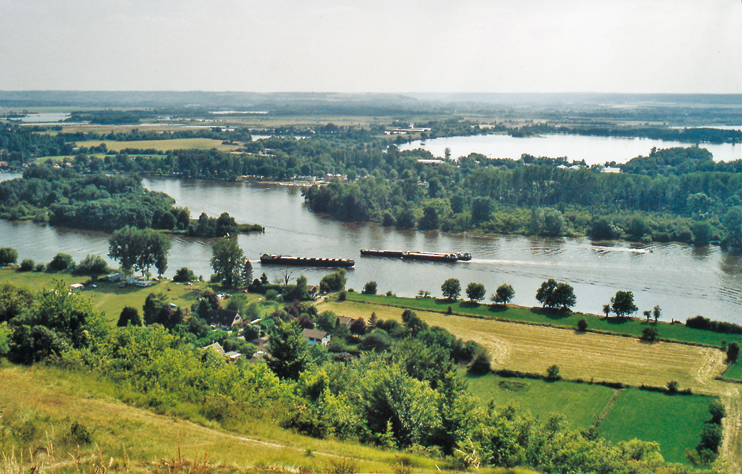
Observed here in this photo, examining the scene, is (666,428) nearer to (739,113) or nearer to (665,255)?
(665,255)

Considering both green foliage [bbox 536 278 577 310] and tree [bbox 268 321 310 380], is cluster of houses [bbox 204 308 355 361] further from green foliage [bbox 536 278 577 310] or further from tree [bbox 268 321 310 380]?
tree [bbox 268 321 310 380]

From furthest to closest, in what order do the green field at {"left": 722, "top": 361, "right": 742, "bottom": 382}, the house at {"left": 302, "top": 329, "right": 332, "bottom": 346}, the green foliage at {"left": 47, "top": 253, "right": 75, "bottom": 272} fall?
the green foliage at {"left": 47, "top": 253, "right": 75, "bottom": 272} → the house at {"left": 302, "top": 329, "right": 332, "bottom": 346} → the green field at {"left": 722, "top": 361, "right": 742, "bottom": 382}

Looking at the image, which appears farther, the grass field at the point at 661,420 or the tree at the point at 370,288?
the tree at the point at 370,288

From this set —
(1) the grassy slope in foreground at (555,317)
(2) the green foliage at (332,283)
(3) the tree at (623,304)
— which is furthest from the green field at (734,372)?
(2) the green foliage at (332,283)

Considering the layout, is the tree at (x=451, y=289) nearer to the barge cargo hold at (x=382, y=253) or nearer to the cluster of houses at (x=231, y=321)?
the cluster of houses at (x=231, y=321)

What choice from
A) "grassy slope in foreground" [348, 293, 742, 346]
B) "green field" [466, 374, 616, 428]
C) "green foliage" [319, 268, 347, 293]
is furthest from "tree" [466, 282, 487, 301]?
"green field" [466, 374, 616, 428]

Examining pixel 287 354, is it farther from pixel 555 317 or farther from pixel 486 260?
pixel 486 260
